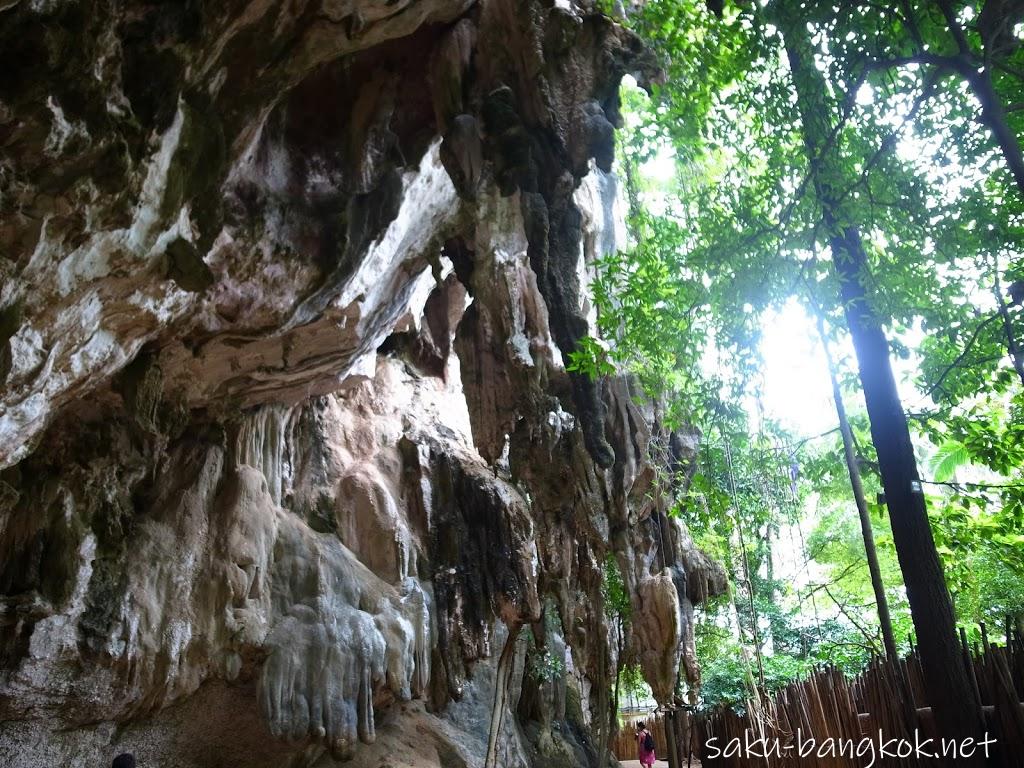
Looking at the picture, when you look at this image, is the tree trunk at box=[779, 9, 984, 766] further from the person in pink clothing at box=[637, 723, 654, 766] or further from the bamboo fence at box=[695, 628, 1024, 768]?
the person in pink clothing at box=[637, 723, 654, 766]

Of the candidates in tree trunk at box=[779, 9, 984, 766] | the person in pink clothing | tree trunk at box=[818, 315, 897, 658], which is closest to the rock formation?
tree trunk at box=[818, 315, 897, 658]

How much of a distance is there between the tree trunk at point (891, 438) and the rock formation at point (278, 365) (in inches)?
82.0

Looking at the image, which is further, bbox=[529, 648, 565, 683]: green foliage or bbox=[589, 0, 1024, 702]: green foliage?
bbox=[529, 648, 565, 683]: green foliage

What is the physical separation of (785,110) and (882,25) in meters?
0.58

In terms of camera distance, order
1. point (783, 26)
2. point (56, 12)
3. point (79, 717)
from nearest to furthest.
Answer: point (783, 26), point (56, 12), point (79, 717)

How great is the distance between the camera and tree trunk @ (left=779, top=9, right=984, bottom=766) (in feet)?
11.3

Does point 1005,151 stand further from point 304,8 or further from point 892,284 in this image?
point 304,8

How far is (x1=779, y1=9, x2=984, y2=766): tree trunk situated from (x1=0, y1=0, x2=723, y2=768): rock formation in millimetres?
2083

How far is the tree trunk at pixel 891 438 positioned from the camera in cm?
345

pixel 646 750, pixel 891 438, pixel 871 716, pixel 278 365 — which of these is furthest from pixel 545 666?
pixel 891 438

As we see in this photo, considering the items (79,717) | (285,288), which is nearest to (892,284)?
(285,288)

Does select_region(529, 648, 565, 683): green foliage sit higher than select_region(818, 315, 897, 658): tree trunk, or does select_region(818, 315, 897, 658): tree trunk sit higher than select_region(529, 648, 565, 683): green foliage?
select_region(818, 315, 897, 658): tree trunk

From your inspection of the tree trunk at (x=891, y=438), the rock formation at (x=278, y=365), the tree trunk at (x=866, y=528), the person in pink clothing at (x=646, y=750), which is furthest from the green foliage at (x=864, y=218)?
the person in pink clothing at (x=646, y=750)

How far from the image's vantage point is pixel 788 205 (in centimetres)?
386
